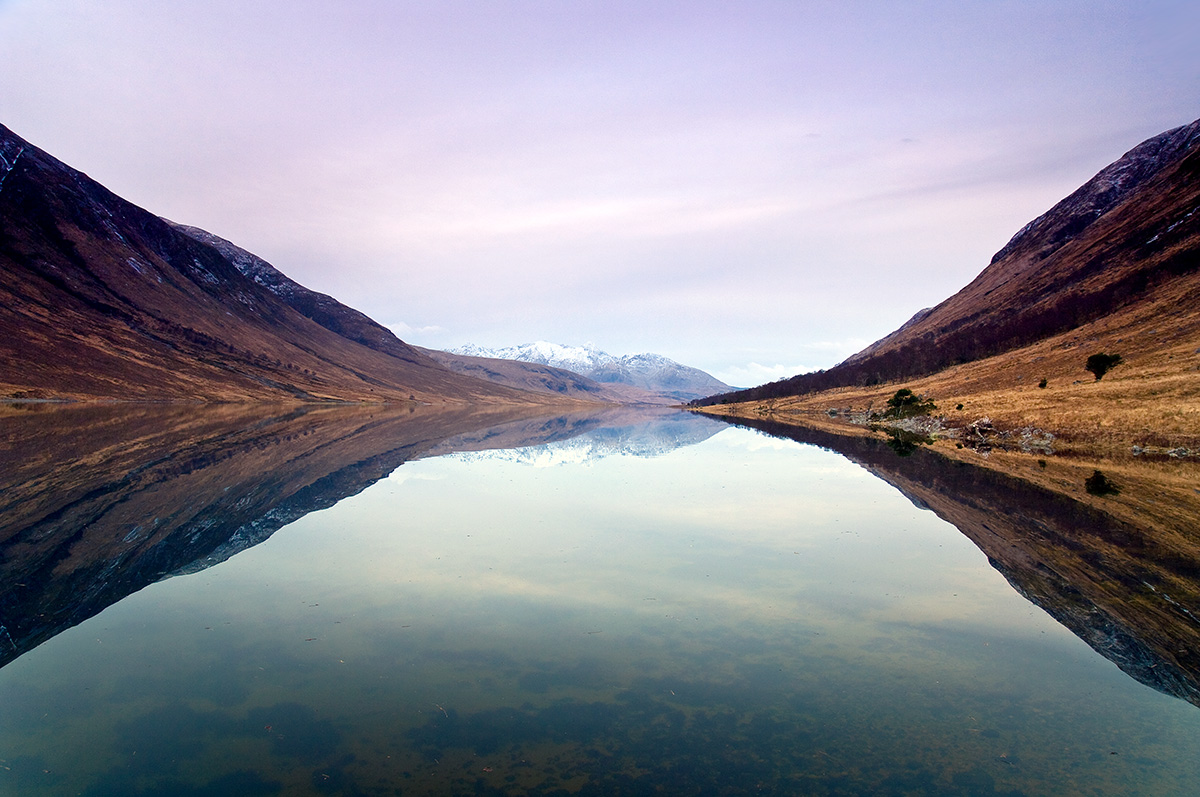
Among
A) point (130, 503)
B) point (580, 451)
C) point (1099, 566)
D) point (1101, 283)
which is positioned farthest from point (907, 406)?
point (130, 503)

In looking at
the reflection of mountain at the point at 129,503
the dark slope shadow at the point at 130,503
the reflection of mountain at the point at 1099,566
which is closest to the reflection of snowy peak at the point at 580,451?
the dark slope shadow at the point at 130,503

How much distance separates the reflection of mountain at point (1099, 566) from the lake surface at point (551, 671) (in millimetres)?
642

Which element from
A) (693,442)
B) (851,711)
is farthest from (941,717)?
(693,442)

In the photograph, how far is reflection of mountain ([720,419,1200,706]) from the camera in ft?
47.0

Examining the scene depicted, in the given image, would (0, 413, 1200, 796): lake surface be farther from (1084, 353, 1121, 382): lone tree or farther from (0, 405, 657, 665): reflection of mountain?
(1084, 353, 1121, 382): lone tree

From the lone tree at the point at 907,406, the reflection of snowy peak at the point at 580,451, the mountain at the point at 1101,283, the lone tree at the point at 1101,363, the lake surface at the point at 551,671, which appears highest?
the mountain at the point at 1101,283

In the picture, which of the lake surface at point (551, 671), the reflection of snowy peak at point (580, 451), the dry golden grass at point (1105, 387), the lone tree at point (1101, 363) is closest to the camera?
the lake surface at point (551, 671)

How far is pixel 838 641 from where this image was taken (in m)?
14.9

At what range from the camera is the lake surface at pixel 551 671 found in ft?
31.1

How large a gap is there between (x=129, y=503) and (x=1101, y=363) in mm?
104069

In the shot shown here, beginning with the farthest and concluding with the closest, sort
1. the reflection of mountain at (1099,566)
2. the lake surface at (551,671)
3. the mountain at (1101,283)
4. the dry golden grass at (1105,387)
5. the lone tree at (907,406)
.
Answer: the mountain at (1101,283) → the lone tree at (907,406) → the dry golden grass at (1105,387) → the reflection of mountain at (1099,566) → the lake surface at (551,671)

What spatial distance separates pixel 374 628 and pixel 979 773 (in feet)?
41.4

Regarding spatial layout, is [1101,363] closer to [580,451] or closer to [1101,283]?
[580,451]

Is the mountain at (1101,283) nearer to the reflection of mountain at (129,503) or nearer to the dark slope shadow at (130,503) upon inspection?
the dark slope shadow at (130,503)
